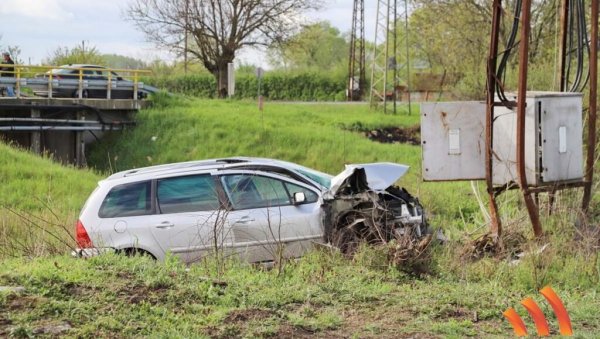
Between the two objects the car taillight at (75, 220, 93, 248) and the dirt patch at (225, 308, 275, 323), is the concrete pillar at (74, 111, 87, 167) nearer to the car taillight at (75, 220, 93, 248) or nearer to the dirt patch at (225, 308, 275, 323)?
the car taillight at (75, 220, 93, 248)

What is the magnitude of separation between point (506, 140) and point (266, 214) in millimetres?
3414

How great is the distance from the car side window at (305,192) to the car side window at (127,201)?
182 centimetres

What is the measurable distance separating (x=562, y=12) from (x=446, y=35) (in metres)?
29.3

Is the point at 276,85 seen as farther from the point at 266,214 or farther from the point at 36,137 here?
the point at 266,214

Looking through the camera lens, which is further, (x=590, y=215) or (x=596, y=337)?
(x=590, y=215)

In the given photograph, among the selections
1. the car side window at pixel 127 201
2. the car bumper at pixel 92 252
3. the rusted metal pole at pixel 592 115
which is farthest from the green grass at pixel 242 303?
the rusted metal pole at pixel 592 115

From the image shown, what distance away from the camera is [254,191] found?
10648 mm

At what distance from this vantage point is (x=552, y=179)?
35.5ft

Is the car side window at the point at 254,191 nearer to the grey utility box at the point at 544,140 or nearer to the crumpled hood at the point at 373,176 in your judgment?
the crumpled hood at the point at 373,176

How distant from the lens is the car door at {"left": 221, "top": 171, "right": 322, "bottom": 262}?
1024 centimetres

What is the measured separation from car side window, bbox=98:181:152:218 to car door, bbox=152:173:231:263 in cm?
15

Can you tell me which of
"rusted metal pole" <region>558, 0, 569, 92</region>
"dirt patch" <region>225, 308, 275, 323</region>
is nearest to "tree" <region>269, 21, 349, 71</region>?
"rusted metal pole" <region>558, 0, 569, 92</region>

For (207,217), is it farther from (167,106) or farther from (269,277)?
(167,106)

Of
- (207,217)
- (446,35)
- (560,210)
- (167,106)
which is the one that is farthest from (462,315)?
(446,35)
